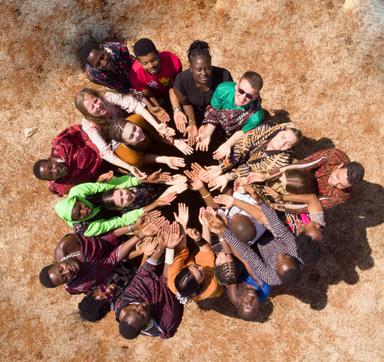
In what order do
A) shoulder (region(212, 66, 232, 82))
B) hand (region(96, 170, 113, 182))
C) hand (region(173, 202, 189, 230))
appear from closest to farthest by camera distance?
1. shoulder (region(212, 66, 232, 82))
2. hand (region(96, 170, 113, 182))
3. hand (region(173, 202, 189, 230))

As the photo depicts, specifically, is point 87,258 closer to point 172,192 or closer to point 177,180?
point 172,192

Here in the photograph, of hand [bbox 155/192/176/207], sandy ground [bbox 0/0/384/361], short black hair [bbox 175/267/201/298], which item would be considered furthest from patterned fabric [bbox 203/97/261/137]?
short black hair [bbox 175/267/201/298]

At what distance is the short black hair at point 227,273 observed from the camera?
14.6 ft

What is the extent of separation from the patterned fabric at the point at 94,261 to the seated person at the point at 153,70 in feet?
6.43

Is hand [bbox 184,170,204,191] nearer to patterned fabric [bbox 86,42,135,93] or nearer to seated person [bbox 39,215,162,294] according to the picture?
seated person [bbox 39,215,162,294]

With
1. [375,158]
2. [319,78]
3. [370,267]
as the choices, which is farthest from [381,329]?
[319,78]

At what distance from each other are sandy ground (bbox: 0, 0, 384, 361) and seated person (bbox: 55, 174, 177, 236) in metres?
1.52

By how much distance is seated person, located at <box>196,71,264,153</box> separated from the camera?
13.5 ft

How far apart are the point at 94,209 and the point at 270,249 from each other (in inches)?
91.1

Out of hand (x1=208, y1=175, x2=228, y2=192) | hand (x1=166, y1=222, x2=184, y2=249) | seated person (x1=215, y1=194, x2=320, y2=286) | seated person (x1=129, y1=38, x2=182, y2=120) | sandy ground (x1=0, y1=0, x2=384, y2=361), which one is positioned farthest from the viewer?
sandy ground (x1=0, y1=0, x2=384, y2=361)

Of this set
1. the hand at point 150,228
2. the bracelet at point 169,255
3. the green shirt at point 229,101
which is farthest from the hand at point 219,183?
the bracelet at point 169,255

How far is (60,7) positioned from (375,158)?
225 inches

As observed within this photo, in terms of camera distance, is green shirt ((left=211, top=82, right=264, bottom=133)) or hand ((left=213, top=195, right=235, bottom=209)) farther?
hand ((left=213, top=195, right=235, bottom=209))

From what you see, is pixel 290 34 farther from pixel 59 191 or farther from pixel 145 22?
pixel 59 191
